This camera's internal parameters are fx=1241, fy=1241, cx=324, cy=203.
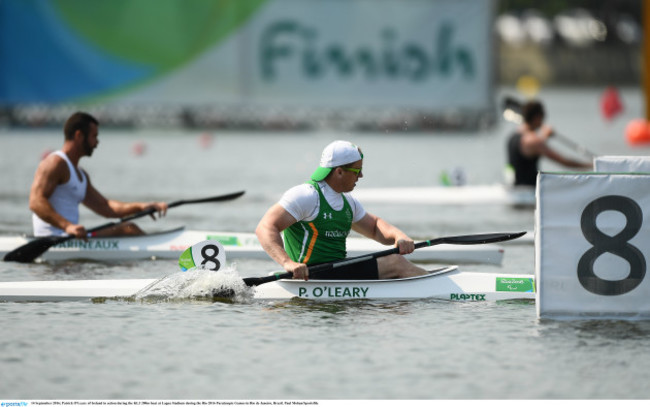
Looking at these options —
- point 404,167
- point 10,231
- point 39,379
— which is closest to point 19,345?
point 39,379

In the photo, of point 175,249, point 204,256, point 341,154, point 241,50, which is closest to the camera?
point 341,154

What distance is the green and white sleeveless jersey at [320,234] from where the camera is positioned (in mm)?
9664

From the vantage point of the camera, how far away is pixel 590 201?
8680mm

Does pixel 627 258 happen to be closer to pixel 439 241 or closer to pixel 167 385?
pixel 439 241

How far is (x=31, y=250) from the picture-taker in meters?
12.1

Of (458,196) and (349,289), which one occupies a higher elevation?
(458,196)

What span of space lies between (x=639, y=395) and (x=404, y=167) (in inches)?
762

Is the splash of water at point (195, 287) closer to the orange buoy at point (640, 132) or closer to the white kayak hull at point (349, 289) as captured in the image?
the white kayak hull at point (349, 289)

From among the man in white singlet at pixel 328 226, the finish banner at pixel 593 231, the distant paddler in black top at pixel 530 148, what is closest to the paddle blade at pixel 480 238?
the man in white singlet at pixel 328 226

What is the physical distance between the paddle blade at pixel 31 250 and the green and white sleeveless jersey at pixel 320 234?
126 inches

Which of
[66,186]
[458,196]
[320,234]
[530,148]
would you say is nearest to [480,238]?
[320,234]

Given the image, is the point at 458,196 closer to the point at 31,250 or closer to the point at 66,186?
Result: the point at 66,186

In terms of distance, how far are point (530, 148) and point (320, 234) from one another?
26.0 ft

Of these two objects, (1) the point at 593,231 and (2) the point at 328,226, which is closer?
(1) the point at 593,231
